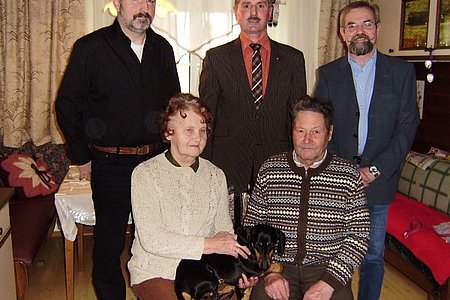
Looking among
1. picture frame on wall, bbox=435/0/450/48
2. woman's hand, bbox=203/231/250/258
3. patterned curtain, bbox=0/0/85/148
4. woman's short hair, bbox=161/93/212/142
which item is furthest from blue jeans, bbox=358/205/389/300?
patterned curtain, bbox=0/0/85/148

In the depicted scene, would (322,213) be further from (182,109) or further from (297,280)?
(182,109)

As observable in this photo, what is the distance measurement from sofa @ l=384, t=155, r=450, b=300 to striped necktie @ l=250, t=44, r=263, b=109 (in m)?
1.25

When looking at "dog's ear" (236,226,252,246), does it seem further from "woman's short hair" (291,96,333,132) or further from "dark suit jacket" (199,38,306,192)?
"dark suit jacket" (199,38,306,192)

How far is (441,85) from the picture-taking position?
10.5 feet

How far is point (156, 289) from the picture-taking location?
168cm

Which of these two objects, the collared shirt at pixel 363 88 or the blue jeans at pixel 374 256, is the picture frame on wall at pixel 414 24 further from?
the blue jeans at pixel 374 256

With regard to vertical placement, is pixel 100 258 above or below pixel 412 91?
below

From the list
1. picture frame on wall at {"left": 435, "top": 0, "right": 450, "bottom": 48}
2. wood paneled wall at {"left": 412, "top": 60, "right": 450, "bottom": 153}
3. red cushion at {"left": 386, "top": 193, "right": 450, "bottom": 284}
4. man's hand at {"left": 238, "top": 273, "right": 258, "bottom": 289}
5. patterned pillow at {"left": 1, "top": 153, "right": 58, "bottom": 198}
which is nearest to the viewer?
man's hand at {"left": 238, "top": 273, "right": 258, "bottom": 289}

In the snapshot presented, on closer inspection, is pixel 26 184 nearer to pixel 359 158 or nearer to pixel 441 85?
pixel 359 158

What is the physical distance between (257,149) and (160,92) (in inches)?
Result: 20.5

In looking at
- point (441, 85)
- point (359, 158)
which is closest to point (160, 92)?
point (359, 158)

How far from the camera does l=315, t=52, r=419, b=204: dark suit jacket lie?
211 centimetres

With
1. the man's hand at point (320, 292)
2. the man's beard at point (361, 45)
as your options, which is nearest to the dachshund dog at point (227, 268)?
the man's hand at point (320, 292)

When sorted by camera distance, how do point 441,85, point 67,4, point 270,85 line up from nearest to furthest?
point 270,85, point 441,85, point 67,4
